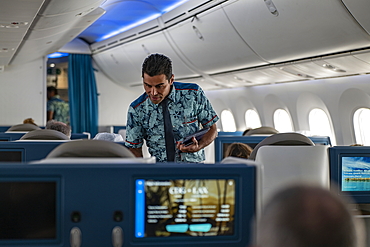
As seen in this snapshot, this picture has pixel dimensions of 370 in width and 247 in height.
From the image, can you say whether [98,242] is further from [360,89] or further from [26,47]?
[26,47]

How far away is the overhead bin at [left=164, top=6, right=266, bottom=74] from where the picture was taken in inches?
339

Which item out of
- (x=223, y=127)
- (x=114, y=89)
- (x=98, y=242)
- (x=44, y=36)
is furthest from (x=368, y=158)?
(x=114, y=89)

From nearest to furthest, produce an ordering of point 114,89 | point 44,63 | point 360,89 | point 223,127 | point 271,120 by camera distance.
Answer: point 360,89
point 271,120
point 44,63
point 223,127
point 114,89

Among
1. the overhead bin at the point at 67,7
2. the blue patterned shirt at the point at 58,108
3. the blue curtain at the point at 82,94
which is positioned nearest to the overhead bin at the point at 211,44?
the overhead bin at the point at 67,7

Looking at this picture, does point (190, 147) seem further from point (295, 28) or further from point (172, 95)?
point (295, 28)

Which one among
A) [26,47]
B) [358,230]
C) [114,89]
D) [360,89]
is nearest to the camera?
[358,230]

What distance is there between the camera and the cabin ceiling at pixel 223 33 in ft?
20.1

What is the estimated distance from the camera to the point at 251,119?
1382cm

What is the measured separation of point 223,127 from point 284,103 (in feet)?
16.4

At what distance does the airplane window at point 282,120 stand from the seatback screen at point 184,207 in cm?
1037

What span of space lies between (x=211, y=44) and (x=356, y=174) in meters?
6.67

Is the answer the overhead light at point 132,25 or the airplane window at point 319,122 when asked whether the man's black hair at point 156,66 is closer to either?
the airplane window at point 319,122

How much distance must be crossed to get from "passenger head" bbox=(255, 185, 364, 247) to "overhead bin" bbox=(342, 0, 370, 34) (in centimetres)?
480

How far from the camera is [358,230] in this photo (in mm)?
1021
